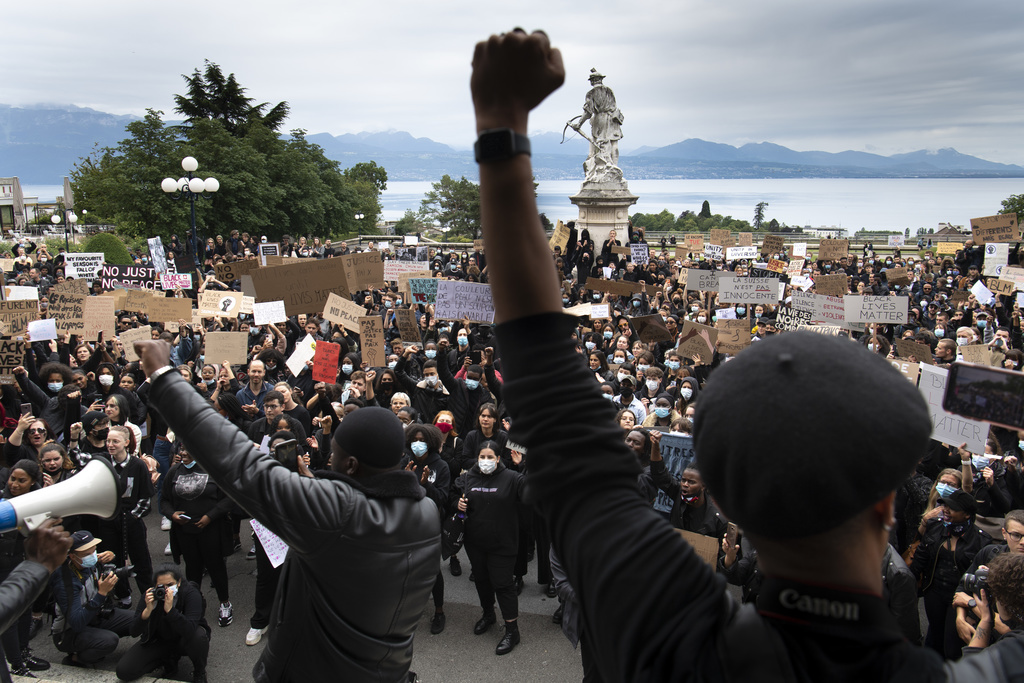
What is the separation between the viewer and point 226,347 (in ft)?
31.2

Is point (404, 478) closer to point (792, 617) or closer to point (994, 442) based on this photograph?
point (792, 617)

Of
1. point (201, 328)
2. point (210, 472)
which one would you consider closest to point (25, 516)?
point (210, 472)

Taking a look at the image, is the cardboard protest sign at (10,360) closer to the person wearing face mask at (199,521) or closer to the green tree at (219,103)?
the person wearing face mask at (199,521)

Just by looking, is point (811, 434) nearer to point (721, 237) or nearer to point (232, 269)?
point (232, 269)

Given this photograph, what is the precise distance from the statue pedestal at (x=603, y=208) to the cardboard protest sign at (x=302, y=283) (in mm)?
15311

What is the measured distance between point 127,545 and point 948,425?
7406 millimetres

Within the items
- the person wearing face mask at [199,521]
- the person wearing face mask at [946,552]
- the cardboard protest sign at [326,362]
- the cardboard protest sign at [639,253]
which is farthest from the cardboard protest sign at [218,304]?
the cardboard protest sign at [639,253]

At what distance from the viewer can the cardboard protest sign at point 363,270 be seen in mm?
11289

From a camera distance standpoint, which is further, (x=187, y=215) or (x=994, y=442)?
(x=187, y=215)

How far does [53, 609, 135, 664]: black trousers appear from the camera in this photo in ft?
18.9

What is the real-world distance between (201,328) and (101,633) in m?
7.40

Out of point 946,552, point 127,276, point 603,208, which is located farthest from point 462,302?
point 603,208

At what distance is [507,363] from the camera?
101 centimetres

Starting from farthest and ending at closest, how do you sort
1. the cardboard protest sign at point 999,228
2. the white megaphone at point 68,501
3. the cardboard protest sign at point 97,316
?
1. the cardboard protest sign at point 999,228
2. the cardboard protest sign at point 97,316
3. the white megaphone at point 68,501
